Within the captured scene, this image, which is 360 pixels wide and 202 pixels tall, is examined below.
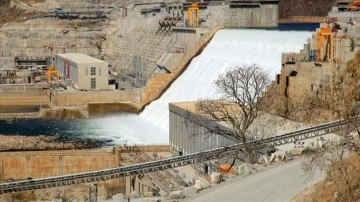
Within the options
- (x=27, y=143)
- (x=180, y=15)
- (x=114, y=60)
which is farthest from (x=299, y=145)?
(x=114, y=60)

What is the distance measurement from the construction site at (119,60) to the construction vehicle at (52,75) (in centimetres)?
10

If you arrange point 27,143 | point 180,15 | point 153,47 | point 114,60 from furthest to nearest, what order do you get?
point 114,60 → point 180,15 → point 153,47 → point 27,143

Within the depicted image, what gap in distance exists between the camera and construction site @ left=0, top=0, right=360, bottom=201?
36281 millimetres

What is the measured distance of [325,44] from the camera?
37.1 meters

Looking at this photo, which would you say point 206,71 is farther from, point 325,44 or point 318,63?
point 318,63

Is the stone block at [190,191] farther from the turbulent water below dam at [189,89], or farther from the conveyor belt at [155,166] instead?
the turbulent water below dam at [189,89]

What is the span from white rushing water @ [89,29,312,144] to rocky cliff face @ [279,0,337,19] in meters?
71.1

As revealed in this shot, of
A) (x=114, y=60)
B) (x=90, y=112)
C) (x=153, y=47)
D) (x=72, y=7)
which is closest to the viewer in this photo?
(x=90, y=112)

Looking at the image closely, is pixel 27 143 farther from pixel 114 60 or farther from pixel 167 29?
pixel 114 60

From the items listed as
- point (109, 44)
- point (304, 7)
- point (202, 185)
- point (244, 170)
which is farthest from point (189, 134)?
point (304, 7)

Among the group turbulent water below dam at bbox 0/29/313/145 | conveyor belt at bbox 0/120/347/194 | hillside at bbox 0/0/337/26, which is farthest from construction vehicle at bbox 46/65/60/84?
hillside at bbox 0/0/337/26

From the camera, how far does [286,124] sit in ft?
105

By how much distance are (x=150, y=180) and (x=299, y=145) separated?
30.9 feet

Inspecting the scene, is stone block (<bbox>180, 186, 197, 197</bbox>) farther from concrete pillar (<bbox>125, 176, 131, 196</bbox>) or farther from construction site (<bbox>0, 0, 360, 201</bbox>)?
concrete pillar (<bbox>125, 176, 131, 196</bbox>)
